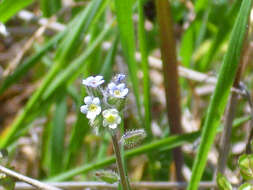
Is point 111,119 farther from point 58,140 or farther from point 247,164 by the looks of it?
point 58,140

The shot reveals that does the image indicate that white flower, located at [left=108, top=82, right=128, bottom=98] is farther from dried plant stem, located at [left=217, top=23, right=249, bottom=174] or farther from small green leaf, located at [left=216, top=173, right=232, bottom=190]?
dried plant stem, located at [left=217, top=23, right=249, bottom=174]

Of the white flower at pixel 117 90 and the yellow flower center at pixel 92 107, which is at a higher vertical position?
the white flower at pixel 117 90

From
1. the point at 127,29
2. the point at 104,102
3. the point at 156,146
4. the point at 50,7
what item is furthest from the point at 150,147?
the point at 50,7

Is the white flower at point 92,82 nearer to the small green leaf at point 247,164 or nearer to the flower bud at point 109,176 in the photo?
the flower bud at point 109,176

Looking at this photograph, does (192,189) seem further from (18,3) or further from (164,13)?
(18,3)

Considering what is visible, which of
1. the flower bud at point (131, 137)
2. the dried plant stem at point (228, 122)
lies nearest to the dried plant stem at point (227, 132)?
the dried plant stem at point (228, 122)

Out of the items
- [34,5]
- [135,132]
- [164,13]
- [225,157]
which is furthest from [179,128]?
[34,5]

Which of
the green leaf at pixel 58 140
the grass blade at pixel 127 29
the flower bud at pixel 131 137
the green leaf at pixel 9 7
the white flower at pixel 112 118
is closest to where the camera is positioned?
the white flower at pixel 112 118

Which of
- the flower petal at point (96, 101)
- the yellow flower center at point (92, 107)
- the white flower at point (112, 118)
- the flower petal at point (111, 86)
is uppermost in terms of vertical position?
the flower petal at point (111, 86)
